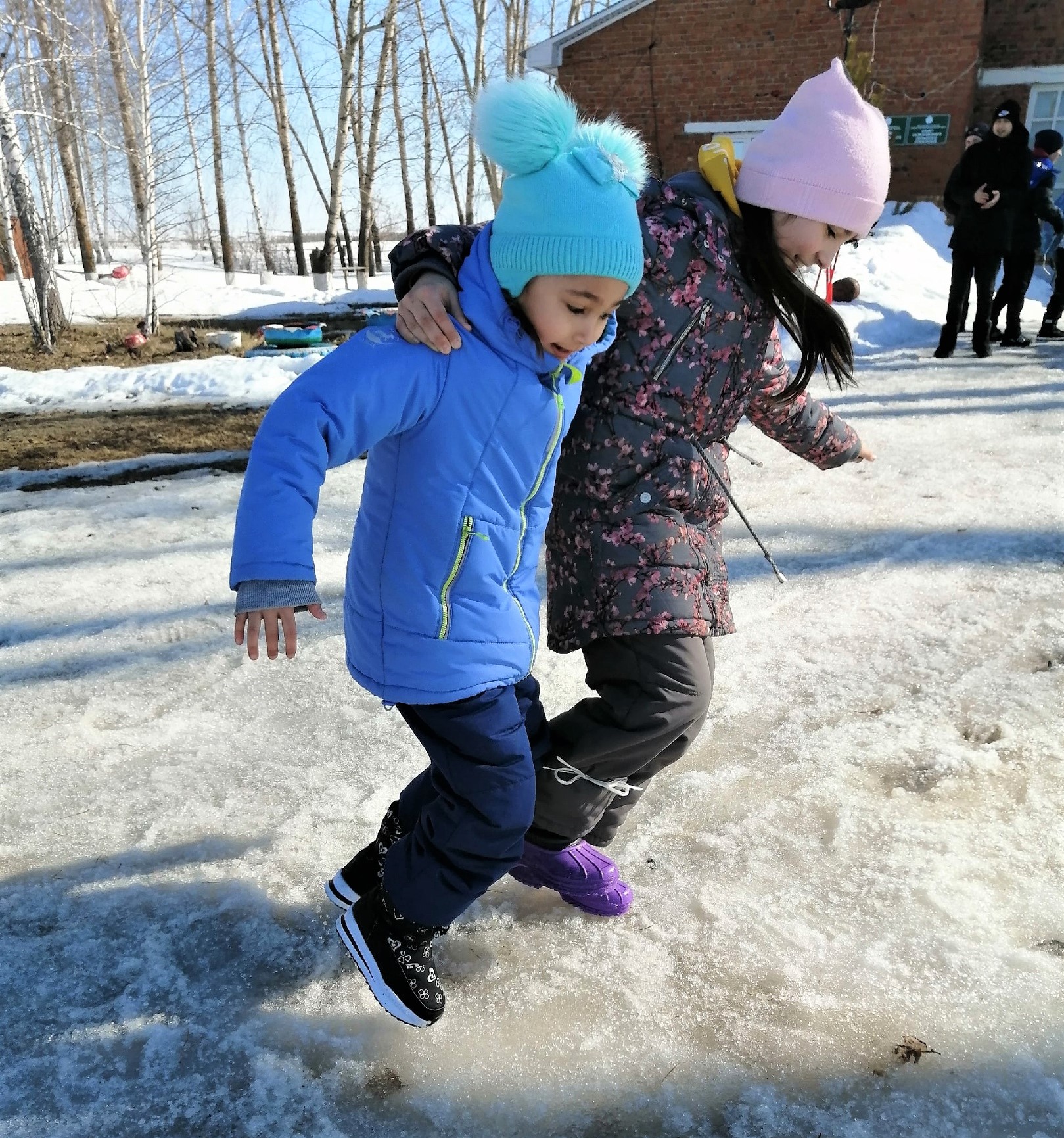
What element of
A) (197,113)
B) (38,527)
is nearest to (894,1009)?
(38,527)

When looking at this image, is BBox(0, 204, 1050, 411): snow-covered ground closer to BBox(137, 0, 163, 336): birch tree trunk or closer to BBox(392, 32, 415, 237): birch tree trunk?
BBox(137, 0, 163, 336): birch tree trunk

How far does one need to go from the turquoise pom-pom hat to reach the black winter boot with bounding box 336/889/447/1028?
1.09m

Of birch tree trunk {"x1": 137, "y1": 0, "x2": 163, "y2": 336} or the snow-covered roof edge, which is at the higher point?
the snow-covered roof edge

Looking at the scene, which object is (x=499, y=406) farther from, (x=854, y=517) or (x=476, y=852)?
(x=854, y=517)

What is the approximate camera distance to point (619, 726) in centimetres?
175

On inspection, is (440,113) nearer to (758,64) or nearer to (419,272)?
(758,64)

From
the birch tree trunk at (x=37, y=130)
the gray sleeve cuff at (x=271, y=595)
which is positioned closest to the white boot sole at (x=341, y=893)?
the gray sleeve cuff at (x=271, y=595)

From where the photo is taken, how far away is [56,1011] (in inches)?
64.1

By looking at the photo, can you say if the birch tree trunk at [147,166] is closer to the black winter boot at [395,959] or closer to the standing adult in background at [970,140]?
the standing adult in background at [970,140]

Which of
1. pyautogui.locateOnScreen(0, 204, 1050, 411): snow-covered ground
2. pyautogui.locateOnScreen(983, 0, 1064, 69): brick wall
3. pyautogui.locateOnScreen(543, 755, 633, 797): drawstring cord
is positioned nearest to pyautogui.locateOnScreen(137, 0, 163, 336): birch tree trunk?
pyautogui.locateOnScreen(0, 204, 1050, 411): snow-covered ground

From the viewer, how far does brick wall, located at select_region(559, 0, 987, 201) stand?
1531cm

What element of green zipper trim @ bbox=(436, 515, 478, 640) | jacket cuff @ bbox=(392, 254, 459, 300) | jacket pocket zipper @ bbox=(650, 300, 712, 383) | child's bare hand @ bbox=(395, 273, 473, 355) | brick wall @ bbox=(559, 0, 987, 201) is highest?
brick wall @ bbox=(559, 0, 987, 201)

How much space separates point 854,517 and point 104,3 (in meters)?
13.9

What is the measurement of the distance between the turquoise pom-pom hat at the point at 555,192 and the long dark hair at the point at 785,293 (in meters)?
0.34
